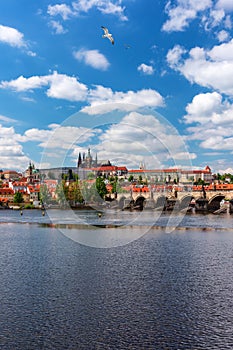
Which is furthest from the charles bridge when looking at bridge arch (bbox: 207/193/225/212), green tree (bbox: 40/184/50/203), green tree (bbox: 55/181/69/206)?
green tree (bbox: 40/184/50/203)

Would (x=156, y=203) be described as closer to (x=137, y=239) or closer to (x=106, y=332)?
(x=137, y=239)

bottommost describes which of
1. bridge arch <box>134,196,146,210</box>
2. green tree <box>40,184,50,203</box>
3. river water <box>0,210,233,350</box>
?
river water <box>0,210,233,350</box>

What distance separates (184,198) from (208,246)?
46.6 meters

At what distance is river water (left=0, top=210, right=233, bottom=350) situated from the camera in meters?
9.12

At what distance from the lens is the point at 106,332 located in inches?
372

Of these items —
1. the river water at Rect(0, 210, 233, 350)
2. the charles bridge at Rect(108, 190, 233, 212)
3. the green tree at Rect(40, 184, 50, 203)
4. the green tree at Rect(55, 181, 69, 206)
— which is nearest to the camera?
the river water at Rect(0, 210, 233, 350)

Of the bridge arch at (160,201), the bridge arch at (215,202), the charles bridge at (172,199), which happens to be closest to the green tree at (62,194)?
the charles bridge at (172,199)

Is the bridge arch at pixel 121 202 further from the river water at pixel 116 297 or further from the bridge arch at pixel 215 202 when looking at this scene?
the river water at pixel 116 297

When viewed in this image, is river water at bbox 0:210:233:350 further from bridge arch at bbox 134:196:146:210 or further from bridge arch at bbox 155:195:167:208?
bridge arch at bbox 134:196:146:210

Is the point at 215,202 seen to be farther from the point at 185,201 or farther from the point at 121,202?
the point at 121,202

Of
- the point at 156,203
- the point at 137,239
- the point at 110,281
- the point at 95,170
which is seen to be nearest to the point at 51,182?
the point at 95,170

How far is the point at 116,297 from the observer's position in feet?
39.8

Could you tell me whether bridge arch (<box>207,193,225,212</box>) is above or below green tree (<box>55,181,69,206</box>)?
below

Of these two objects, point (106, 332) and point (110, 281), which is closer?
point (106, 332)
